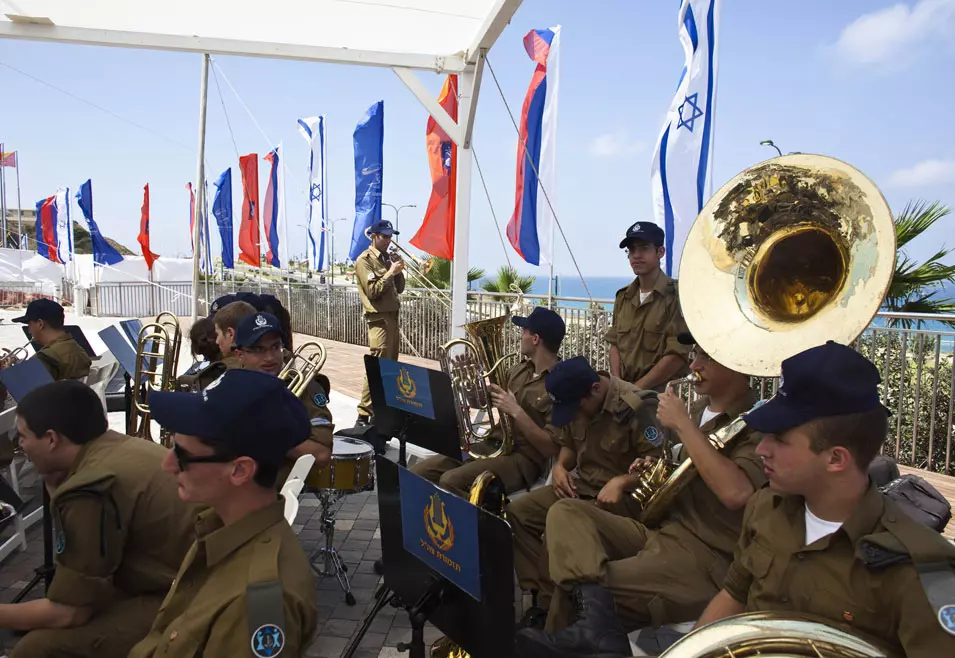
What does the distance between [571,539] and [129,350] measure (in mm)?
3879

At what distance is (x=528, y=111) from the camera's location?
24.6ft

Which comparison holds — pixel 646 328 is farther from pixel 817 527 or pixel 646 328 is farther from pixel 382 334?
pixel 382 334

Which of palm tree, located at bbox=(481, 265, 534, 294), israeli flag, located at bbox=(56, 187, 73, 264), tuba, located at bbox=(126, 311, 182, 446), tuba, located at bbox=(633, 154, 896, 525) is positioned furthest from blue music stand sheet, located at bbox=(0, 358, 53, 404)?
israeli flag, located at bbox=(56, 187, 73, 264)

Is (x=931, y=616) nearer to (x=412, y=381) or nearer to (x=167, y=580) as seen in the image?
(x=167, y=580)

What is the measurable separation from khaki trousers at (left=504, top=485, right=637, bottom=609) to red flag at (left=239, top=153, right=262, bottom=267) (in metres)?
15.3

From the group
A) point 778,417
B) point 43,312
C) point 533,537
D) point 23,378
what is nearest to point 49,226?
point 43,312

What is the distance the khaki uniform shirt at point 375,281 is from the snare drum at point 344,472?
3366mm

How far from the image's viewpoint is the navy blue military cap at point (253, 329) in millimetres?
3432

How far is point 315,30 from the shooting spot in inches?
198

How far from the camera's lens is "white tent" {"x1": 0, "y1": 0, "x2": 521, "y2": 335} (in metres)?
4.64

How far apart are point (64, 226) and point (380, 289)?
24.5 m

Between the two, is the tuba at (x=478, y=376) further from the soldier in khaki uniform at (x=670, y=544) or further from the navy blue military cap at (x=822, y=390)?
the navy blue military cap at (x=822, y=390)

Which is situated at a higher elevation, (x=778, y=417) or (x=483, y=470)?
(x=778, y=417)

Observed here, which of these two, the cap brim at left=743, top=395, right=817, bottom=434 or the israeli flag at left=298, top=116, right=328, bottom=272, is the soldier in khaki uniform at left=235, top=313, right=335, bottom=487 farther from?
the israeli flag at left=298, top=116, right=328, bottom=272
